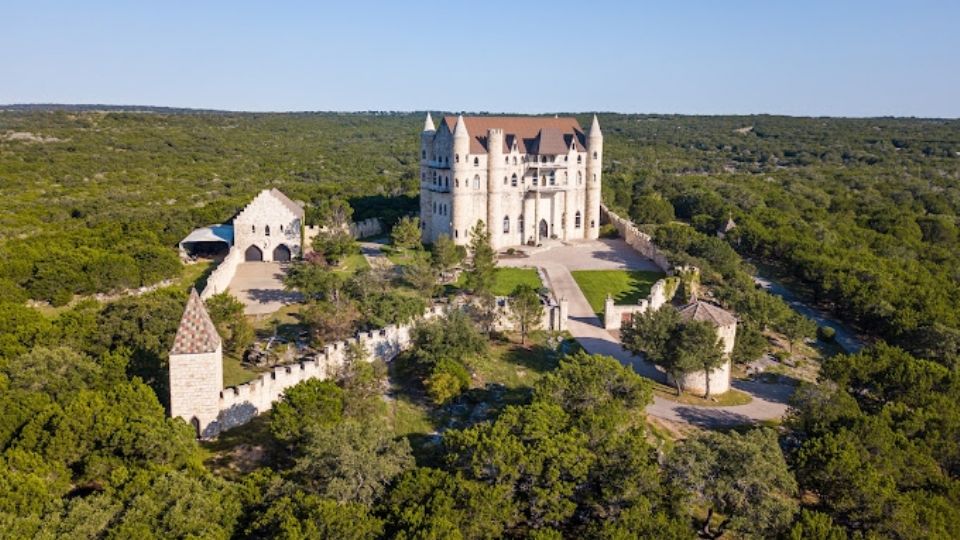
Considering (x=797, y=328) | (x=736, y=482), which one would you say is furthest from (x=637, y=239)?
(x=736, y=482)

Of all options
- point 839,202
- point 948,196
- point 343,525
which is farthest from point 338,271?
point 948,196

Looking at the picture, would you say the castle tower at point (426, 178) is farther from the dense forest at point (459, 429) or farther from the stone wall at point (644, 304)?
the stone wall at point (644, 304)

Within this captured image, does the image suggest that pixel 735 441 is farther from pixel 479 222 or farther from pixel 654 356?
pixel 479 222

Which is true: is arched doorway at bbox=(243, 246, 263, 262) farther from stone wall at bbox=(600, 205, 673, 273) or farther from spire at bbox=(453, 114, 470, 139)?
stone wall at bbox=(600, 205, 673, 273)

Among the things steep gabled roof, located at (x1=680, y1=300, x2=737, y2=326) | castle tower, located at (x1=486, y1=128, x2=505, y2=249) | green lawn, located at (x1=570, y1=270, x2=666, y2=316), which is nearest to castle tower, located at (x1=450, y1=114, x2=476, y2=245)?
castle tower, located at (x1=486, y1=128, x2=505, y2=249)

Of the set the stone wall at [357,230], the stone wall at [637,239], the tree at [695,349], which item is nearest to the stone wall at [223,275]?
the stone wall at [357,230]

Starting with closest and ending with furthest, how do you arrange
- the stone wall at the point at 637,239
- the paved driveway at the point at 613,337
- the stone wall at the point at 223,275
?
1. the paved driveway at the point at 613,337
2. the stone wall at the point at 223,275
3. the stone wall at the point at 637,239

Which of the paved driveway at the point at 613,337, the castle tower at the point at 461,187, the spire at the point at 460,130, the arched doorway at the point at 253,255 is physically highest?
the spire at the point at 460,130
